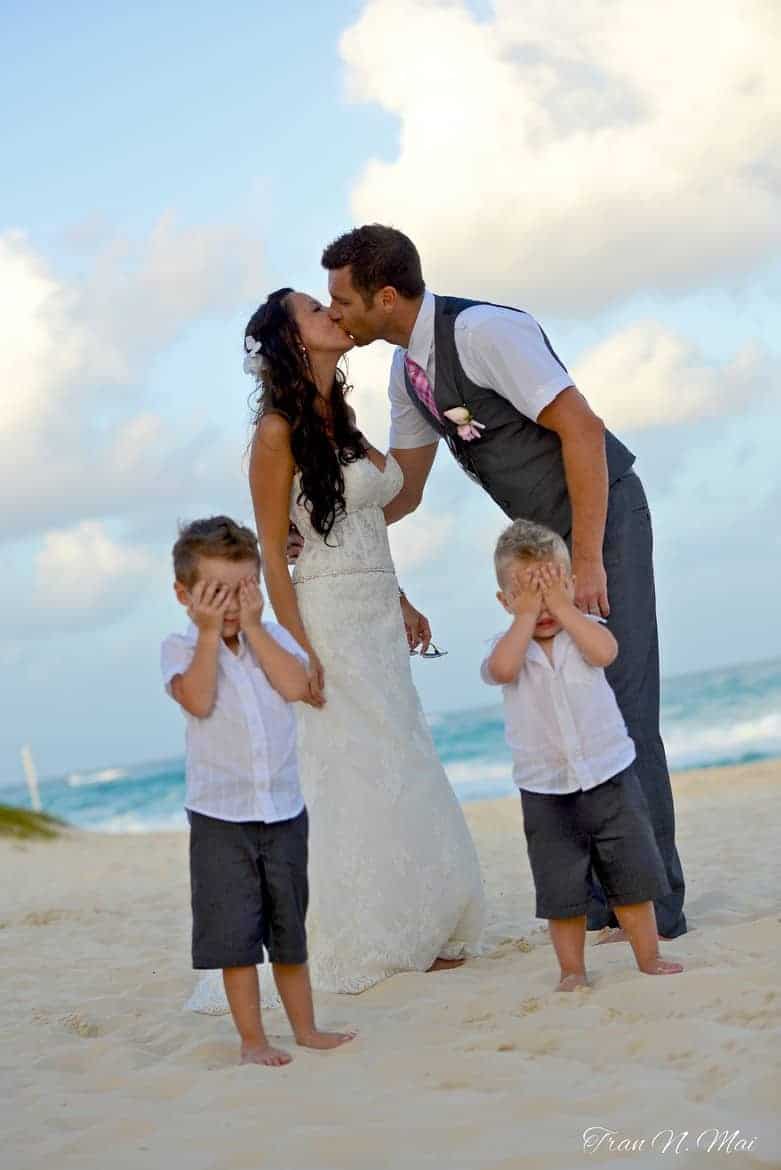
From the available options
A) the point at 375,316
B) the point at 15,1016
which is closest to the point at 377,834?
the point at 15,1016

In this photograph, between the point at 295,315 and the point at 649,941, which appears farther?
the point at 295,315

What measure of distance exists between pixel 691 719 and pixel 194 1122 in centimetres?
3142

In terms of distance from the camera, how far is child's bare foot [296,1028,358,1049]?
11.4ft

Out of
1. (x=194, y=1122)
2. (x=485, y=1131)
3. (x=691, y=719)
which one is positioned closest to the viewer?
(x=485, y=1131)

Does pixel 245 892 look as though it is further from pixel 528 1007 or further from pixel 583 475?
pixel 583 475

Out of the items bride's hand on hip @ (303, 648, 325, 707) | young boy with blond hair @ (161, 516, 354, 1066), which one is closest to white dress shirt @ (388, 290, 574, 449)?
bride's hand on hip @ (303, 648, 325, 707)

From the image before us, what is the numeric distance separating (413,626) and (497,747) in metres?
27.5

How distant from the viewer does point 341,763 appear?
4516 mm

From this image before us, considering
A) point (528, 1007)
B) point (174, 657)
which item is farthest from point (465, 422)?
point (528, 1007)

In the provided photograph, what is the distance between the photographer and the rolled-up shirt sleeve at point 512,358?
4.23m

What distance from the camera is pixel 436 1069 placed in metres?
3.11

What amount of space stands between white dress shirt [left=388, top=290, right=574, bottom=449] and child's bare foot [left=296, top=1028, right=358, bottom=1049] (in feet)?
6.58

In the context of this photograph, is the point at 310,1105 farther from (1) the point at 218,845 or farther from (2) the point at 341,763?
(2) the point at 341,763

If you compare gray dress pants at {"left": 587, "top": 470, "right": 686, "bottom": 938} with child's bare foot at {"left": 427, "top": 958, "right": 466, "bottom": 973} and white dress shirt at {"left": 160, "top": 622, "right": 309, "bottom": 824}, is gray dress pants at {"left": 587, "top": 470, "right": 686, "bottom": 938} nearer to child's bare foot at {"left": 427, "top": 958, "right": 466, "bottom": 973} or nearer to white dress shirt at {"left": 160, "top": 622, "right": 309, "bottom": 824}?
child's bare foot at {"left": 427, "top": 958, "right": 466, "bottom": 973}
